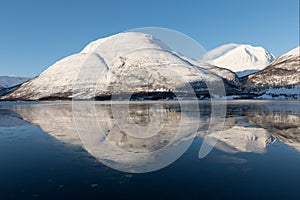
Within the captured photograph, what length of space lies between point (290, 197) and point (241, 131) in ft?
46.7

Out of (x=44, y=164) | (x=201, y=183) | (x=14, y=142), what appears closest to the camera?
(x=201, y=183)

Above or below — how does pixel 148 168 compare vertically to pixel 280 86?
below

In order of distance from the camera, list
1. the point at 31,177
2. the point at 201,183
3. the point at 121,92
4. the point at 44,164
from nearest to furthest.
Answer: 1. the point at 201,183
2. the point at 31,177
3. the point at 44,164
4. the point at 121,92

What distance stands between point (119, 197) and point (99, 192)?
91 centimetres

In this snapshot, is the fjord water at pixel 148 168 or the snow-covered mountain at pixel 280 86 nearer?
the fjord water at pixel 148 168

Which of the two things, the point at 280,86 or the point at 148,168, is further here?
the point at 280,86

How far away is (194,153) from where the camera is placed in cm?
1559

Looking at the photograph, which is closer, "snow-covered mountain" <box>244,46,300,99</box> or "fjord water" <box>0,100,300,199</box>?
"fjord water" <box>0,100,300,199</box>

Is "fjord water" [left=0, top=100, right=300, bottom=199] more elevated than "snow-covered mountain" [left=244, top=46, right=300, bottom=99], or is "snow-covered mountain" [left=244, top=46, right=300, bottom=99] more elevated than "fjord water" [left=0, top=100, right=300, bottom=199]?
"snow-covered mountain" [left=244, top=46, right=300, bottom=99]

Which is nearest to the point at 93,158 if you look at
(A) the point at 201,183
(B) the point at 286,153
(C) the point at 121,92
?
(A) the point at 201,183

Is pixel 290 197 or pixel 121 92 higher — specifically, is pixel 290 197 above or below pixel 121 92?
below

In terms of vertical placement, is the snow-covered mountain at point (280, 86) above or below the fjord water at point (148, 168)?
above

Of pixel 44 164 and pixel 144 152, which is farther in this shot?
pixel 144 152

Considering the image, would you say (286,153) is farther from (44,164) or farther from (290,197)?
(44,164)
